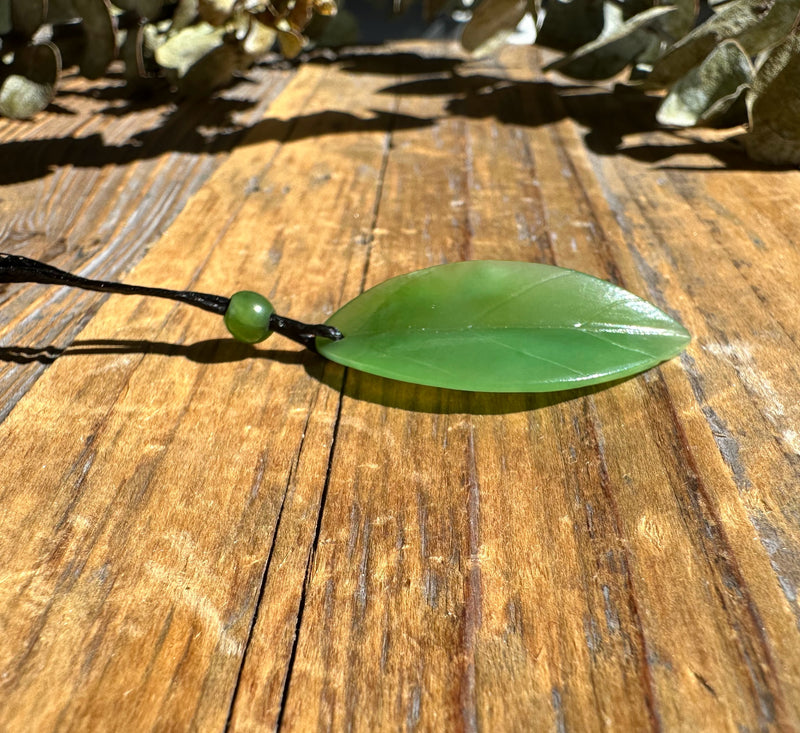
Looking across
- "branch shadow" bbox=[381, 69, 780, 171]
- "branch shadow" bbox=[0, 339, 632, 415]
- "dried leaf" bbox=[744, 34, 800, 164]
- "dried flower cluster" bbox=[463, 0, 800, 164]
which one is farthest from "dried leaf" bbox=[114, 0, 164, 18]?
"dried leaf" bbox=[744, 34, 800, 164]

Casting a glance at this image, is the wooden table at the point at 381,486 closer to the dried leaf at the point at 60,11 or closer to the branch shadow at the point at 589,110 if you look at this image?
the branch shadow at the point at 589,110

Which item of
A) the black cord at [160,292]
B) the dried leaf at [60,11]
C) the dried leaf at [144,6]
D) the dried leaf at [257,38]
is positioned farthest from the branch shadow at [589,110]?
the black cord at [160,292]

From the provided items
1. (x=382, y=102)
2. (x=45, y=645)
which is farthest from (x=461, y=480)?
(x=382, y=102)

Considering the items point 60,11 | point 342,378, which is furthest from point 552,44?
point 342,378

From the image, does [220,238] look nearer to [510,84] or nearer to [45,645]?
[45,645]

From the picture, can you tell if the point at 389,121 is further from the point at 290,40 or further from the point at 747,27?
the point at 747,27

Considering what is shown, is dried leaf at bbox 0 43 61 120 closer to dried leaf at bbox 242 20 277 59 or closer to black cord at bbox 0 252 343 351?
dried leaf at bbox 242 20 277 59
